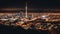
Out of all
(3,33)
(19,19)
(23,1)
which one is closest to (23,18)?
(19,19)

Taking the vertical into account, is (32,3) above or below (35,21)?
above

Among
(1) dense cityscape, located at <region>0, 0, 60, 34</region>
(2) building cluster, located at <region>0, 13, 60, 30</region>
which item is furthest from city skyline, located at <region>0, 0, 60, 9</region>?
(2) building cluster, located at <region>0, 13, 60, 30</region>

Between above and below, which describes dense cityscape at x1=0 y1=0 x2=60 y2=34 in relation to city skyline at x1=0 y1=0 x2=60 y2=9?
below

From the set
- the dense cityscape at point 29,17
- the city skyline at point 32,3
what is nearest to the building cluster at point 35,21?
the dense cityscape at point 29,17

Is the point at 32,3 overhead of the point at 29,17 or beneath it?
overhead

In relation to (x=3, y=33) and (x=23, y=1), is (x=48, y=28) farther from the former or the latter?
(x=3, y=33)

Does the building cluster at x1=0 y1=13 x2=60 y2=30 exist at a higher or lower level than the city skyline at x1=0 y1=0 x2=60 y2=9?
lower

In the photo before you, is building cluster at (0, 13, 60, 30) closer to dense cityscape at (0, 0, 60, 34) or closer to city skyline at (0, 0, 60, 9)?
dense cityscape at (0, 0, 60, 34)

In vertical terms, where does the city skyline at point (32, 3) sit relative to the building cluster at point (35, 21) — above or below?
above

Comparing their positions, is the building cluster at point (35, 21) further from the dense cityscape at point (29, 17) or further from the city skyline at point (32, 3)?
the city skyline at point (32, 3)

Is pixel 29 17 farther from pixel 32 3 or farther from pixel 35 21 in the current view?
pixel 32 3

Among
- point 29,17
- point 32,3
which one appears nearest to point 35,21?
point 29,17
